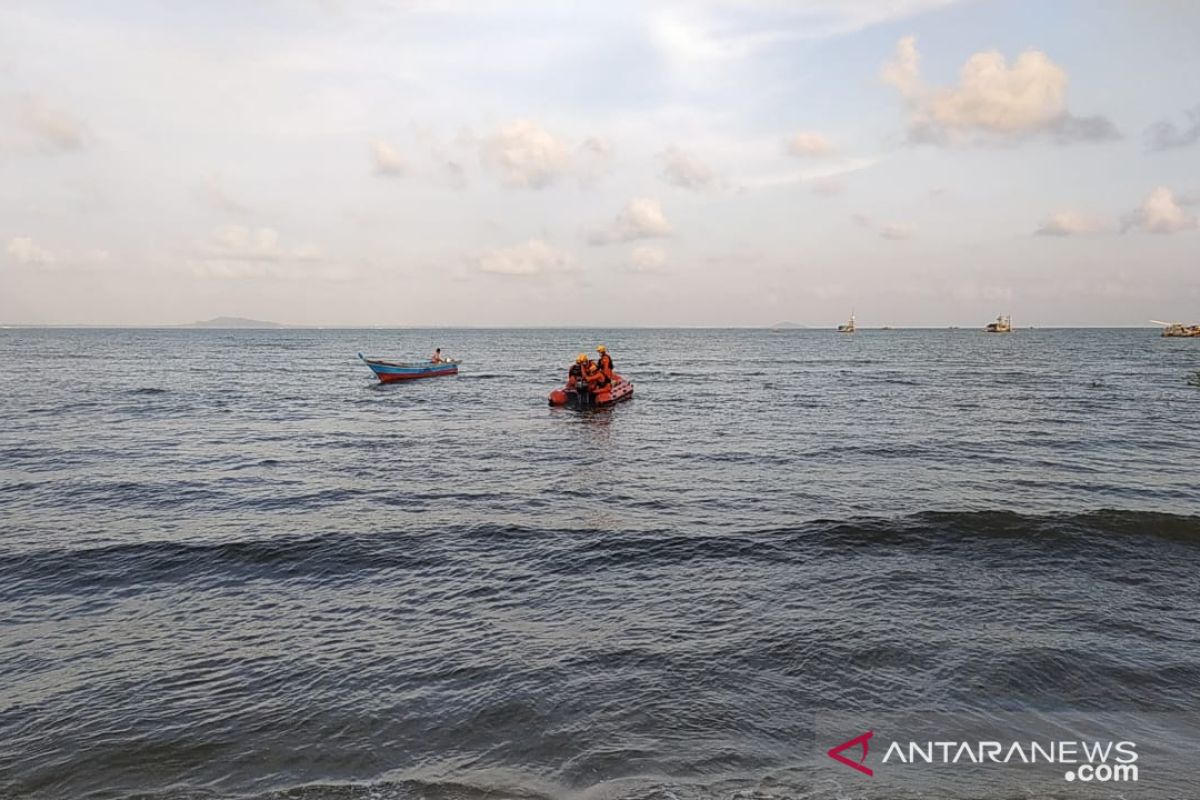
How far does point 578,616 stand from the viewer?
9719mm

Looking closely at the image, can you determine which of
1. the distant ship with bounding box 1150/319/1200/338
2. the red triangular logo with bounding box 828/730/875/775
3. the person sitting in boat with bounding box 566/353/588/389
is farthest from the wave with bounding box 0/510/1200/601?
the distant ship with bounding box 1150/319/1200/338

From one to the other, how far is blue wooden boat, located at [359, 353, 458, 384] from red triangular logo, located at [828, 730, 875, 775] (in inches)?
1675

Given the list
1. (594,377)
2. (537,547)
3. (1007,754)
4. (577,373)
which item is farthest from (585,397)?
(1007,754)

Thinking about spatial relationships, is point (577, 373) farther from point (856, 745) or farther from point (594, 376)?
point (856, 745)

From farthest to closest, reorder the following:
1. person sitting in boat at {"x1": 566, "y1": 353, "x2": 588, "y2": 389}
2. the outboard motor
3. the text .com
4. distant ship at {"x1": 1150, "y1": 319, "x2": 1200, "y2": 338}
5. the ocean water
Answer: distant ship at {"x1": 1150, "y1": 319, "x2": 1200, "y2": 338}
person sitting in boat at {"x1": 566, "y1": 353, "x2": 588, "y2": 389}
the outboard motor
the ocean water
the text .com

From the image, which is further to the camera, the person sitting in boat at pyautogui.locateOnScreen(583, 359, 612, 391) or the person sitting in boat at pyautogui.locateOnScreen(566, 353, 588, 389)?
the person sitting in boat at pyautogui.locateOnScreen(566, 353, 588, 389)

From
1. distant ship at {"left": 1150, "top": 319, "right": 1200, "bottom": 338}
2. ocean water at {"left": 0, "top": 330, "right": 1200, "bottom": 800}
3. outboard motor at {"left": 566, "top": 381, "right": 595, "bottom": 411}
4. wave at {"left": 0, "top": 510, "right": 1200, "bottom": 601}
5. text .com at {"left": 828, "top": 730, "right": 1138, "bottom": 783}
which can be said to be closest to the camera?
text .com at {"left": 828, "top": 730, "right": 1138, "bottom": 783}

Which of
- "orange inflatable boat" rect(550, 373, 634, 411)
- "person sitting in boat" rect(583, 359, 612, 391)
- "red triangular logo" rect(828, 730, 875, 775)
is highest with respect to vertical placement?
"person sitting in boat" rect(583, 359, 612, 391)

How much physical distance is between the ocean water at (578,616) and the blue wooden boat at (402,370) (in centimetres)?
2530

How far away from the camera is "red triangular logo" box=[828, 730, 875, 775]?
248 inches

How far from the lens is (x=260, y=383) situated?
5088 cm

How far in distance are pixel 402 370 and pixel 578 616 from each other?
139 feet

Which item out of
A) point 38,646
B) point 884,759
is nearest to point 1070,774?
point 884,759

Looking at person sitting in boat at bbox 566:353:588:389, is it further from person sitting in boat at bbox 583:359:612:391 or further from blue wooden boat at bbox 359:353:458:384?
blue wooden boat at bbox 359:353:458:384
